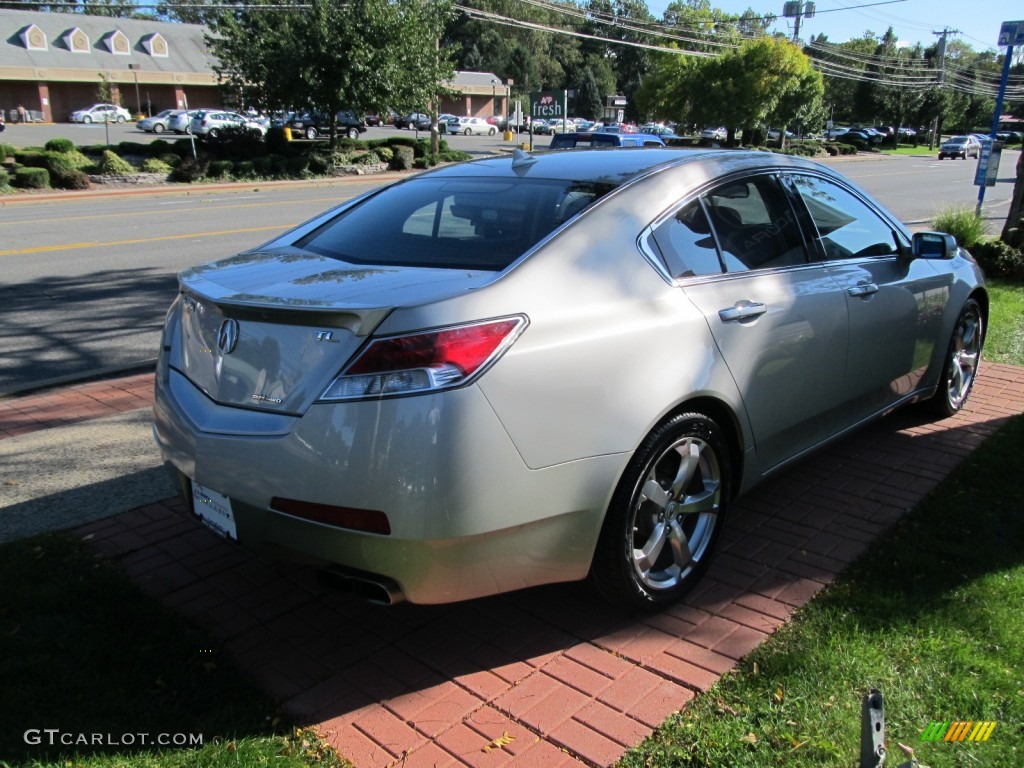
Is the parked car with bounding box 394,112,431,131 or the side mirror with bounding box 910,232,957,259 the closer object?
the side mirror with bounding box 910,232,957,259

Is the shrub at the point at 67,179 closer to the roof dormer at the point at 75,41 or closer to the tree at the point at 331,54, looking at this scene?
the tree at the point at 331,54

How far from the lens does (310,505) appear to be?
8.54 ft

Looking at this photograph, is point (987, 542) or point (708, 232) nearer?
point (708, 232)

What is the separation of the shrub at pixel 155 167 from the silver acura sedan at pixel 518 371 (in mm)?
23936

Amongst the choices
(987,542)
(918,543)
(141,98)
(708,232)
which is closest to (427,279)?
(708,232)

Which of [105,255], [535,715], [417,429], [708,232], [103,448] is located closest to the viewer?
[417,429]

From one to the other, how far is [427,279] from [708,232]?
130 centimetres

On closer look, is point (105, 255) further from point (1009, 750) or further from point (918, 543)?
point (1009, 750)

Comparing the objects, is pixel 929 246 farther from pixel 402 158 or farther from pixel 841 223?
pixel 402 158

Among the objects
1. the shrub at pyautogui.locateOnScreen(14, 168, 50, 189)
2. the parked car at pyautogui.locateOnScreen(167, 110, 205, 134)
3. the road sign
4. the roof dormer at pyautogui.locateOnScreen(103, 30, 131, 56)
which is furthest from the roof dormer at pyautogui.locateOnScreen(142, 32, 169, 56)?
the road sign

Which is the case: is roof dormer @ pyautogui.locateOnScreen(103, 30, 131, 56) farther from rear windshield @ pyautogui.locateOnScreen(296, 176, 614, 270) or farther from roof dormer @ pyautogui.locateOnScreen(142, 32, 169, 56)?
rear windshield @ pyautogui.locateOnScreen(296, 176, 614, 270)

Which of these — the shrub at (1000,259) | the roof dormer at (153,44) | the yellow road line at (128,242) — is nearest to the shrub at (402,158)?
the yellow road line at (128,242)

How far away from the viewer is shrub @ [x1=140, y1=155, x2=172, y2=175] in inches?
993

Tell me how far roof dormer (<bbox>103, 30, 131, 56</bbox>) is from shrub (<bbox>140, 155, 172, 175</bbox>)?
160 ft
